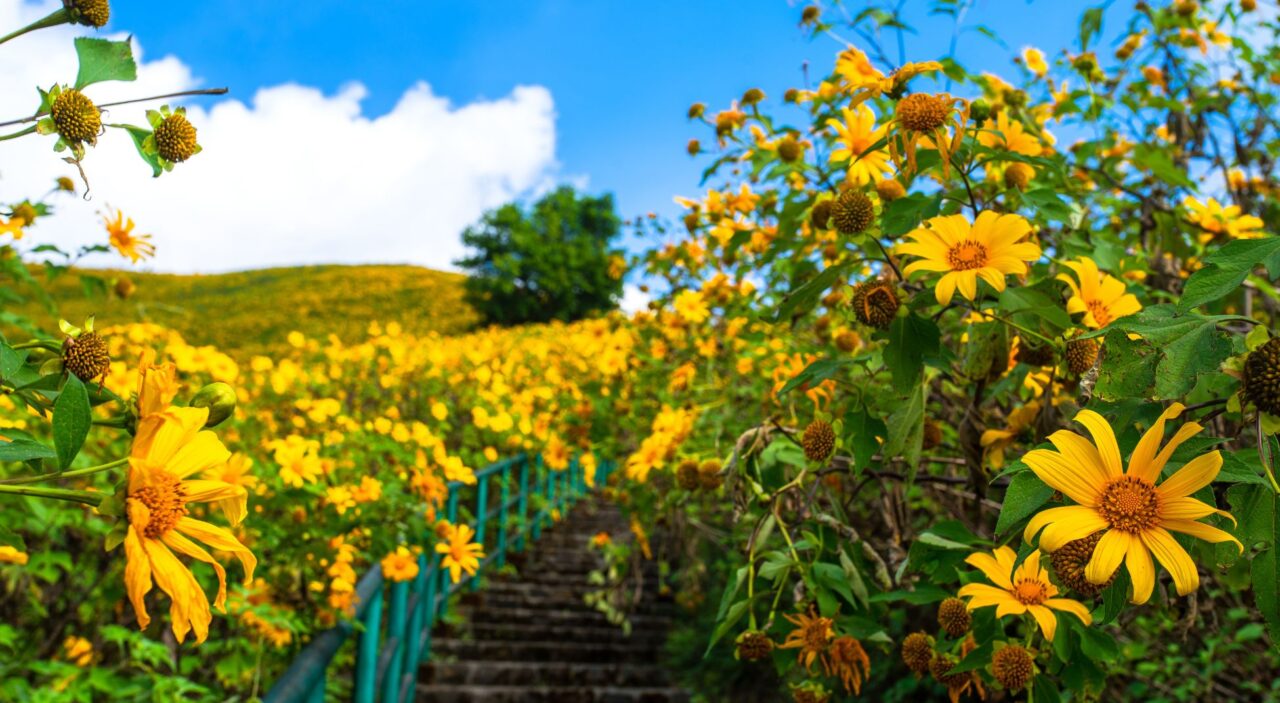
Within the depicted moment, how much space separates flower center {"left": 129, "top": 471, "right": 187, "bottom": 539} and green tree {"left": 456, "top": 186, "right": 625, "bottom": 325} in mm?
22485

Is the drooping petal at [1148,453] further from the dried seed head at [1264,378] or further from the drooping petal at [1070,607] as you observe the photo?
the drooping petal at [1070,607]

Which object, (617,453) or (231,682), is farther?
(617,453)

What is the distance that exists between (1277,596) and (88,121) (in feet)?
3.48

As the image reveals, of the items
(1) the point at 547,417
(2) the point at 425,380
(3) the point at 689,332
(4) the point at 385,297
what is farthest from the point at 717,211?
(4) the point at 385,297

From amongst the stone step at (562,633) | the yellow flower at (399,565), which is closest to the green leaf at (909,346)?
the yellow flower at (399,565)

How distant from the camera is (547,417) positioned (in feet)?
17.3

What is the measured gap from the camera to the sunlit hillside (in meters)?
21.7

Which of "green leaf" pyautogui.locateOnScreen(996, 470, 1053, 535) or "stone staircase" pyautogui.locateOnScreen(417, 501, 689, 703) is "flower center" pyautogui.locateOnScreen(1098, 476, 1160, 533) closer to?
"green leaf" pyautogui.locateOnScreen(996, 470, 1053, 535)

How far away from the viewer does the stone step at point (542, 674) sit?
4.22 meters

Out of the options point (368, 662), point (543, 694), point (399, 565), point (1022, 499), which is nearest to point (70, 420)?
point (1022, 499)

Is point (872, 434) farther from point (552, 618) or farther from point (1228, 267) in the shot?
point (552, 618)

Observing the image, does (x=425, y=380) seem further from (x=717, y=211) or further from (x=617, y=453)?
(x=717, y=211)

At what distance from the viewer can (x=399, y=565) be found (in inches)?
102

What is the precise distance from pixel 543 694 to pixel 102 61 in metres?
4.03
